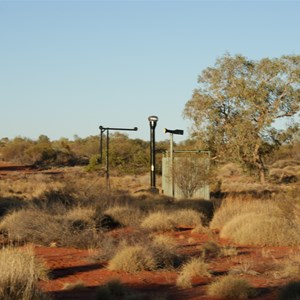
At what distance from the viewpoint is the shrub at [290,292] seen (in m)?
8.79

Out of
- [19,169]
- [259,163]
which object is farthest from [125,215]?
[19,169]

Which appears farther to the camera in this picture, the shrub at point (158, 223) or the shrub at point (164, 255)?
the shrub at point (158, 223)

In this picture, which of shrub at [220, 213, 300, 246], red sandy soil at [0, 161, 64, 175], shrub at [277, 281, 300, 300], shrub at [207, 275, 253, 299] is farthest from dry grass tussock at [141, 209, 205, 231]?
red sandy soil at [0, 161, 64, 175]

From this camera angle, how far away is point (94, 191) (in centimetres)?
2227

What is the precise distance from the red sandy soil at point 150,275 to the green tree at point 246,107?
40.1ft

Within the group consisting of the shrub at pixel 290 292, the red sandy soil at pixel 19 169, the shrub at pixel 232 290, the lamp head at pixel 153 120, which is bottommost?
the shrub at pixel 232 290

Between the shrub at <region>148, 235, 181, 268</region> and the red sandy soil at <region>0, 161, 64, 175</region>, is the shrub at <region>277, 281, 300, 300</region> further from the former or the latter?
the red sandy soil at <region>0, 161, 64, 175</region>

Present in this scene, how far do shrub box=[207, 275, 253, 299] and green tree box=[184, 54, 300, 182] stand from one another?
17.2 meters

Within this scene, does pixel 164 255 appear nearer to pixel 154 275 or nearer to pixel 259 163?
pixel 154 275

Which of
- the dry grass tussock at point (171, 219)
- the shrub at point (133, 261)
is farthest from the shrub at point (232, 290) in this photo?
the dry grass tussock at point (171, 219)

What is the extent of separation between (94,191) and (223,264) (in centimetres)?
1014

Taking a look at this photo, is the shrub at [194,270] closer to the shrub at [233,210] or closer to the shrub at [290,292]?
the shrub at [290,292]

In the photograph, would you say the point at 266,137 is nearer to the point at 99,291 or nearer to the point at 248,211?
the point at 248,211

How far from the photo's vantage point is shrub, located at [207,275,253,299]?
9555 millimetres
